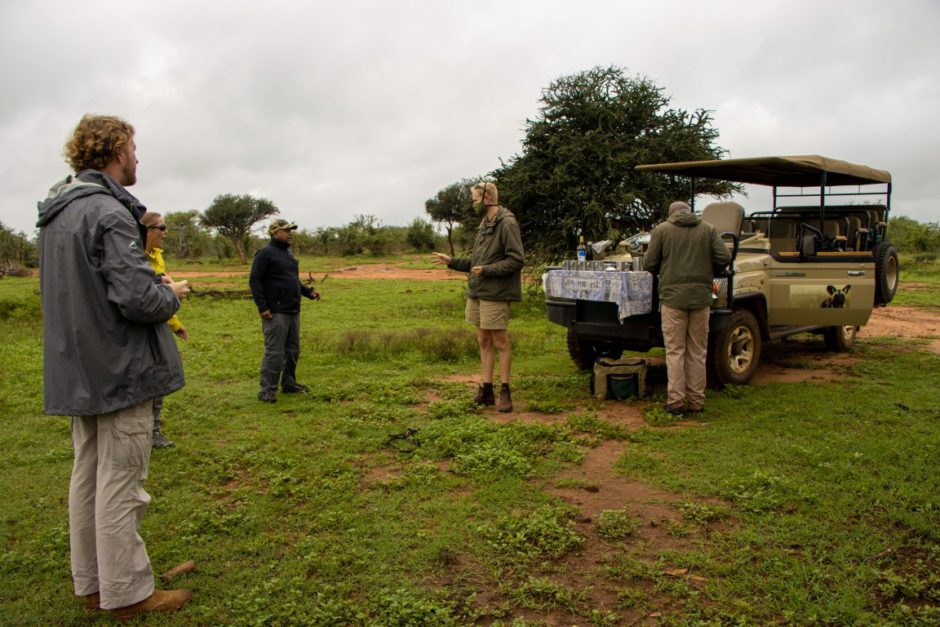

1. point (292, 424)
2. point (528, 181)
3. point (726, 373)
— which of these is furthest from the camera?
point (528, 181)

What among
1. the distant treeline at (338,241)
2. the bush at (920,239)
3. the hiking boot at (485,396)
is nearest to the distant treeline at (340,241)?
the distant treeline at (338,241)

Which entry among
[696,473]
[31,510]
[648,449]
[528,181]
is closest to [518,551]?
[696,473]

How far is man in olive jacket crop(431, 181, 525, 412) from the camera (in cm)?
616

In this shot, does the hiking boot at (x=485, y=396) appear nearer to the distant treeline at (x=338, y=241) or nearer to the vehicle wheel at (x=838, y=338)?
the vehicle wheel at (x=838, y=338)

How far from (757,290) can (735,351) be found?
720 millimetres

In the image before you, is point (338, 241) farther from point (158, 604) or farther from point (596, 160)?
point (158, 604)

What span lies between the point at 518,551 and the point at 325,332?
8.70 m

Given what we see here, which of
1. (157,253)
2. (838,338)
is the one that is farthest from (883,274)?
(157,253)

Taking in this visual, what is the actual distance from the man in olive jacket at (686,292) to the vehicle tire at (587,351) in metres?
1.65

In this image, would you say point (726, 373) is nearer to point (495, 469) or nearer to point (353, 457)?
point (495, 469)

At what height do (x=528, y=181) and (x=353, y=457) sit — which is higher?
(x=528, y=181)

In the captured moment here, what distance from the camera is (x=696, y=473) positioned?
15.2 ft

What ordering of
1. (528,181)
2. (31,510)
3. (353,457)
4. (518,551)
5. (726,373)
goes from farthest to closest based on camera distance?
(528,181)
(726,373)
(353,457)
(31,510)
(518,551)

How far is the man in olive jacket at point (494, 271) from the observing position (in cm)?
616
